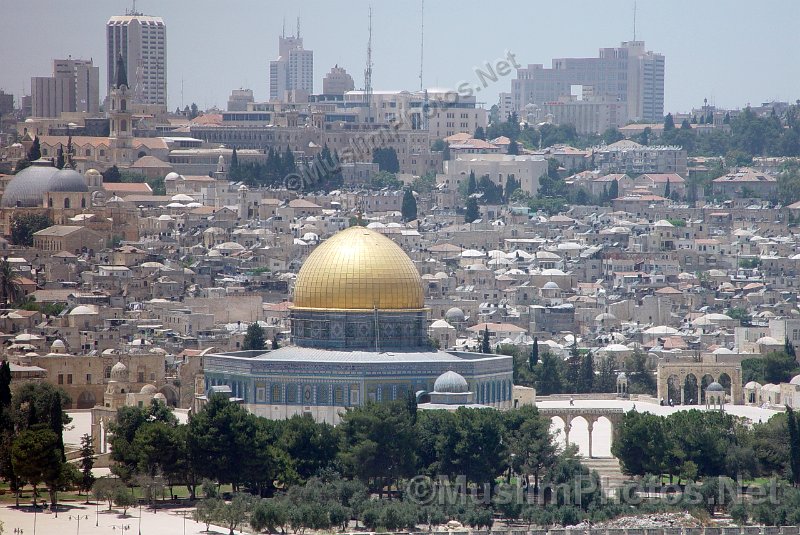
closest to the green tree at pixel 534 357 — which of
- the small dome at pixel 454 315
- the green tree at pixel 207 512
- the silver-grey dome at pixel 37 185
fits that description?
the small dome at pixel 454 315

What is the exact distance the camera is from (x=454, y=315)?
3157 inches

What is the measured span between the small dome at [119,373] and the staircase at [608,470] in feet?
41.5

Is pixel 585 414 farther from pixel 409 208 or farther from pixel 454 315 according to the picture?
pixel 409 208

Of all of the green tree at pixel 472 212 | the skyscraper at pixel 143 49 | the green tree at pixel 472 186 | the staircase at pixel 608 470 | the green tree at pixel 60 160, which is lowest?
the staircase at pixel 608 470

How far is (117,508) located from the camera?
50.2m

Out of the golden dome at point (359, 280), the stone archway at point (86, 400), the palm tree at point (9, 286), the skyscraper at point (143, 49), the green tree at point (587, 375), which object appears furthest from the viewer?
the skyscraper at point (143, 49)

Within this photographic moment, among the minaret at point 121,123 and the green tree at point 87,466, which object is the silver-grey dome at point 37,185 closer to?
the minaret at point 121,123

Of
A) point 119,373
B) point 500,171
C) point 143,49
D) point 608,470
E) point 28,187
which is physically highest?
point 143,49

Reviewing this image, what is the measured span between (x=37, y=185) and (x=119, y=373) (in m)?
32.8

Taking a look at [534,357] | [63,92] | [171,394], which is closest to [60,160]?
[534,357]

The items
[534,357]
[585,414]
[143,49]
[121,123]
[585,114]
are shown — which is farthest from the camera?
[585,114]

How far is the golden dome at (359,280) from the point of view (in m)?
59.3

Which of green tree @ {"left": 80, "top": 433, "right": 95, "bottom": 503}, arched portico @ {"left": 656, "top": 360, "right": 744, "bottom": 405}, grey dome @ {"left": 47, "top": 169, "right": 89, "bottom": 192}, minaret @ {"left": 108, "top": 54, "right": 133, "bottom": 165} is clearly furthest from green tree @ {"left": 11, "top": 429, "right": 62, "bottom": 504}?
minaret @ {"left": 108, "top": 54, "right": 133, "bottom": 165}

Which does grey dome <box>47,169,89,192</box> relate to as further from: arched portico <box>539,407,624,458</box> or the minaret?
arched portico <box>539,407,624,458</box>
